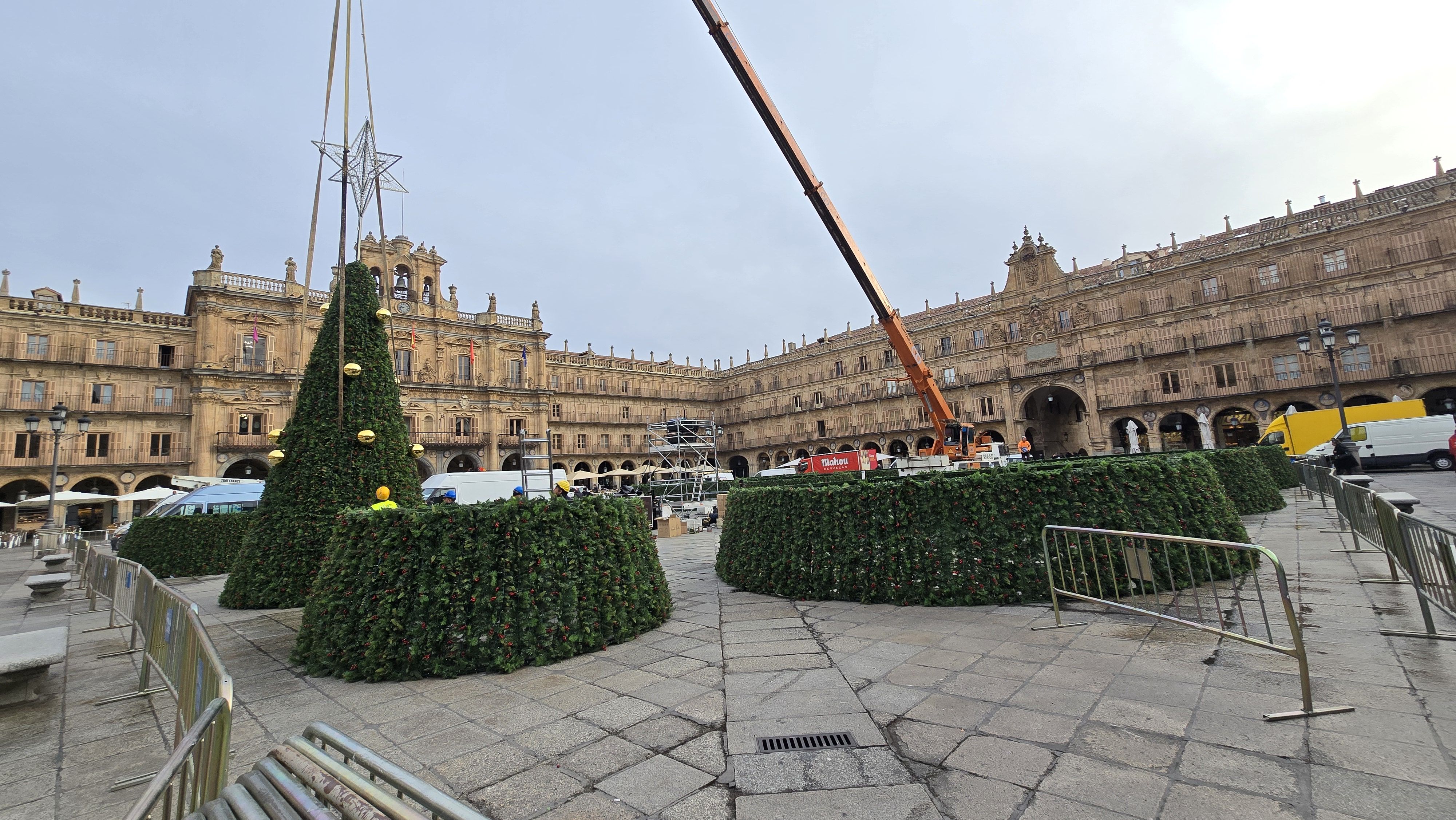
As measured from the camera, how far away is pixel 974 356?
3591 cm

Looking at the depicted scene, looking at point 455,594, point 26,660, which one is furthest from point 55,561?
point 455,594

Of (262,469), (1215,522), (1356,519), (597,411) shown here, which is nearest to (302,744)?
(1215,522)

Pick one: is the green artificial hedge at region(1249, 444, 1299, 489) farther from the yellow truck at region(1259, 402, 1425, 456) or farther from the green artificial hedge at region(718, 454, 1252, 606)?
the green artificial hedge at region(718, 454, 1252, 606)

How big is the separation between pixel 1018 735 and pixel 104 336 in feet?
130

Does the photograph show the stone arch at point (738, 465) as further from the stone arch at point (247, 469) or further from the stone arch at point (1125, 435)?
the stone arch at point (247, 469)

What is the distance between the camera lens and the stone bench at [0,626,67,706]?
3551 mm

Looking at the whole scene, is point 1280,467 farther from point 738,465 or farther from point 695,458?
point 738,465

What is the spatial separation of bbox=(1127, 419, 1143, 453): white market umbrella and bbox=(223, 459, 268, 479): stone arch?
44.4m

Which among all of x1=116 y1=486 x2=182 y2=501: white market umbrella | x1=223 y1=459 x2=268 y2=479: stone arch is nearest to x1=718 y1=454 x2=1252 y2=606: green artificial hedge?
x1=116 y1=486 x2=182 y2=501: white market umbrella

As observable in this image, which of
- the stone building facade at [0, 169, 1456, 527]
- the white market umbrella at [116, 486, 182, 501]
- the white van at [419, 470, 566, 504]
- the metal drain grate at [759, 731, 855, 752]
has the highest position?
the stone building facade at [0, 169, 1456, 527]

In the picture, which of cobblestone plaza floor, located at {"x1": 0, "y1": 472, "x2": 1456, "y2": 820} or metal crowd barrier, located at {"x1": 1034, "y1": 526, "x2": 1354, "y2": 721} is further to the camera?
metal crowd barrier, located at {"x1": 1034, "y1": 526, "x2": 1354, "y2": 721}

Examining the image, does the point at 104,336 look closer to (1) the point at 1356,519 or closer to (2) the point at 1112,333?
(1) the point at 1356,519

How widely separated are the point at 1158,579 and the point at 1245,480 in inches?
325

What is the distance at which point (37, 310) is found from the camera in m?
26.3
